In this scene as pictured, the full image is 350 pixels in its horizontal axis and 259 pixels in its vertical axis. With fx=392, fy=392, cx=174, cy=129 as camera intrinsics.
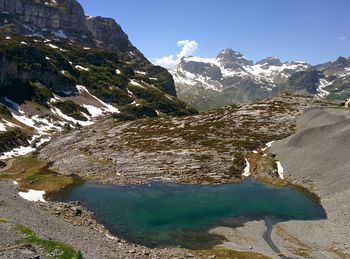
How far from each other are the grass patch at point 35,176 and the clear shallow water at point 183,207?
4.79 m

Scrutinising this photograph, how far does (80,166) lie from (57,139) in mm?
46852

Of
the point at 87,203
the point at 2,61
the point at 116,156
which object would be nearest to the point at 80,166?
the point at 116,156

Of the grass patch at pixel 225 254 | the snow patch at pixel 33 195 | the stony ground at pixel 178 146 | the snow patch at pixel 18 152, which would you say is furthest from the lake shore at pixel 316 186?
the snow patch at pixel 18 152

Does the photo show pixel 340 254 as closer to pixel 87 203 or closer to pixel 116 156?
pixel 87 203

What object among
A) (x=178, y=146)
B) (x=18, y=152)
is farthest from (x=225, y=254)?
(x=18, y=152)

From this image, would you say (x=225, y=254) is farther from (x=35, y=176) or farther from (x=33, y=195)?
(x=35, y=176)

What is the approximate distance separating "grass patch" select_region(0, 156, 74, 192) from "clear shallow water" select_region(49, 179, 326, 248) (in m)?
4.79

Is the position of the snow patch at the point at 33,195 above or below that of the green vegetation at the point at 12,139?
below

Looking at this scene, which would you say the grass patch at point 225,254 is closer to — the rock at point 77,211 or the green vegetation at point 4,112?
the rock at point 77,211

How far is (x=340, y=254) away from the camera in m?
54.4

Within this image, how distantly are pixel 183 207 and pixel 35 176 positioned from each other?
132 feet

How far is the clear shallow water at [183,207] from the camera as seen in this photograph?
201ft

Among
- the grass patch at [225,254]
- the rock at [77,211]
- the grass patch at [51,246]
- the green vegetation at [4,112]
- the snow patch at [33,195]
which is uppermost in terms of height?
the green vegetation at [4,112]

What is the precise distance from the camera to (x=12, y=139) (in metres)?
134
